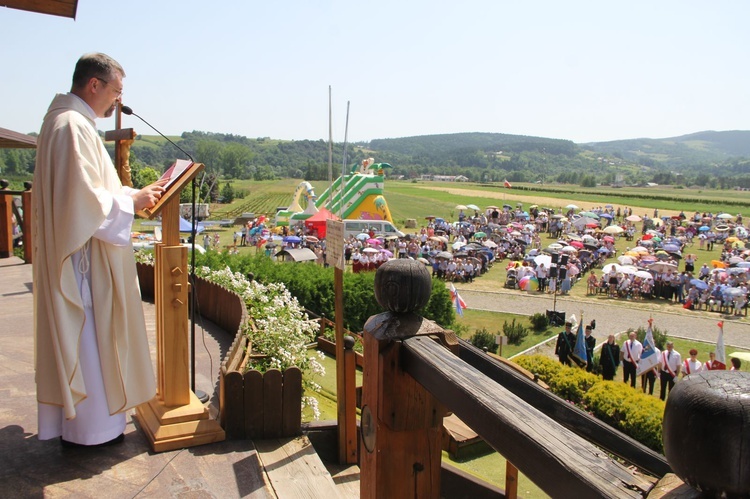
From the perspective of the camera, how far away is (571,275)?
80.0 feet

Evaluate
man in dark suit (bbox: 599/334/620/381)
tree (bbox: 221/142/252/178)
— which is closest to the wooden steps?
man in dark suit (bbox: 599/334/620/381)

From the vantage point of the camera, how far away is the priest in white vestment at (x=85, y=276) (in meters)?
3.27

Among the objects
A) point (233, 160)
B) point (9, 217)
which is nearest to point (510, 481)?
point (9, 217)

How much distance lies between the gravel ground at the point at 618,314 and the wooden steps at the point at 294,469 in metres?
14.0

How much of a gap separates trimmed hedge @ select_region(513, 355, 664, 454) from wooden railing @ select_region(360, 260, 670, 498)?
7416mm

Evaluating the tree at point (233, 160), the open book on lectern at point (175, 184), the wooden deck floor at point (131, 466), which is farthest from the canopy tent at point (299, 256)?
the tree at point (233, 160)

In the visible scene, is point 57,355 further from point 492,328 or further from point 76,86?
point 492,328

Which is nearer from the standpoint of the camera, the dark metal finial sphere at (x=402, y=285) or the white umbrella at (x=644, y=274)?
the dark metal finial sphere at (x=402, y=285)

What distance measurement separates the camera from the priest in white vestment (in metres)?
3.27

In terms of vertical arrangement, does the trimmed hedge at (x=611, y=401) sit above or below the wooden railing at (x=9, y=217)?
below

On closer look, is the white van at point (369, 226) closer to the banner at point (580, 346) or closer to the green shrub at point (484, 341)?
the green shrub at point (484, 341)

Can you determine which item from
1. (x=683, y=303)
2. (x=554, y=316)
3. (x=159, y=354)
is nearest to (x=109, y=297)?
(x=159, y=354)

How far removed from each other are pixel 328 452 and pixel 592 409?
18.5ft

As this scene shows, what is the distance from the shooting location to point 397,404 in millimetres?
1469
